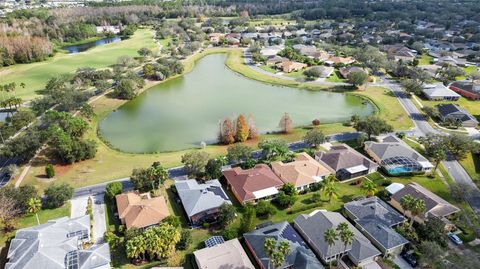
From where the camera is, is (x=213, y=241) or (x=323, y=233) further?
(x=213, y=241)

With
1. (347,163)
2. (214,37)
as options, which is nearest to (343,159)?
(347,163)

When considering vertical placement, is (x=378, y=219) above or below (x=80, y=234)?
above

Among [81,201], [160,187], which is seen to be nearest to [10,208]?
[81,201]

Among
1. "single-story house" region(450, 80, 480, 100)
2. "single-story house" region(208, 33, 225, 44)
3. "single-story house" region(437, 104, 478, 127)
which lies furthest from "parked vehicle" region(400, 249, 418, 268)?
"single-story house" region(208, 33, 225, 44)

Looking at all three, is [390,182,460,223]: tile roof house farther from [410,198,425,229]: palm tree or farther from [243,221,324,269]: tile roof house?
[243,221,324,269]: tile roof house

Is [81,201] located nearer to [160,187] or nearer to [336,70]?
[160,187]

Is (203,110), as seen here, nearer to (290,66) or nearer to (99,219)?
(99,219)

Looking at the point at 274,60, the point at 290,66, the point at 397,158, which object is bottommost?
the point at 397,158
